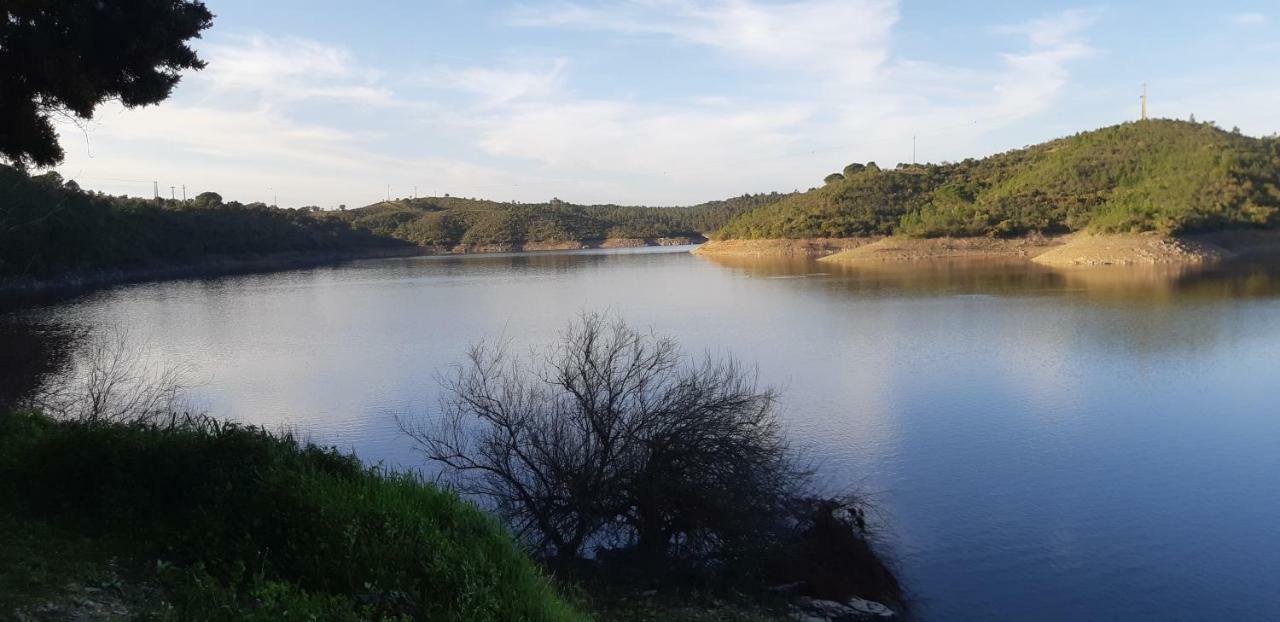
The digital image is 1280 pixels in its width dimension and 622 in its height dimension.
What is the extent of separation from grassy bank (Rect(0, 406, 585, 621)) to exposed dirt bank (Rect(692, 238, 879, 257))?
69.1 meters

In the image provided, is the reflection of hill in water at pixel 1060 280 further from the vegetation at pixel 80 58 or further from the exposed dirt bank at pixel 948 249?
the vegetation at pixel 80 58

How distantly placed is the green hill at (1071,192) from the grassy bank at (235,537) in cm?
5864

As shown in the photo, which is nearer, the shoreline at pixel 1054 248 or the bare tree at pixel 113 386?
the bare tree at pixel 113 386

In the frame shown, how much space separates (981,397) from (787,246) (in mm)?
61872

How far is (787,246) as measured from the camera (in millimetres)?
77500

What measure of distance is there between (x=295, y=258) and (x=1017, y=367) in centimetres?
7467

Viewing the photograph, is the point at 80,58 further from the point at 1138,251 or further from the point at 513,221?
the point at 513,221

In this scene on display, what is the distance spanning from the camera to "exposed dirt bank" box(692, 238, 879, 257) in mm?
73062

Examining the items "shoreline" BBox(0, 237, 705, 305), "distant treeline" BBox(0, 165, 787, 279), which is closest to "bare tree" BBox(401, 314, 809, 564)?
"distant treeline" BBox(0, 165, 787, 279)

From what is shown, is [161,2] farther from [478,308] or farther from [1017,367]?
[478,308]

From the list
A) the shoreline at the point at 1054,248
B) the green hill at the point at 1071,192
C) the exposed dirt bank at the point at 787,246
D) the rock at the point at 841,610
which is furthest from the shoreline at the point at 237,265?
the shoreline at the point at 1054,248

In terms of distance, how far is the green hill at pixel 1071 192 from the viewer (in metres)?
57.1

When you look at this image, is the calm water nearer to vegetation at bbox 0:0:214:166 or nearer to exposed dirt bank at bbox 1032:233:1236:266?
vegetation at bbox 0:0:214:166

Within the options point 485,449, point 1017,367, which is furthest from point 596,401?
point 1017,367
